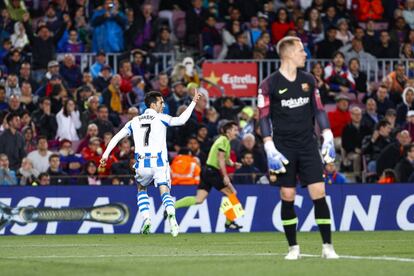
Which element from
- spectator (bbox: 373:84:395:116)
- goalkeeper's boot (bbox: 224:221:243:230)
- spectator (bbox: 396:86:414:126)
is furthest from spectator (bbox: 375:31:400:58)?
goalkeeper's boot (bbox: 224:221:243:230)

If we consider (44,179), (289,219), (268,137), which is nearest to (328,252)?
(289,219)

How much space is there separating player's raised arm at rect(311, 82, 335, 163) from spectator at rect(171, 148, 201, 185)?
1078 cm

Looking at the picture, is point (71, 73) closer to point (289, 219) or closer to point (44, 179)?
point (44, 179)

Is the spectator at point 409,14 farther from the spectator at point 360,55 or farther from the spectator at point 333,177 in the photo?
the spectator at point 333,177

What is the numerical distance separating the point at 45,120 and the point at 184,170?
3318 mm

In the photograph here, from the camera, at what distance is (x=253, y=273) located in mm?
11836

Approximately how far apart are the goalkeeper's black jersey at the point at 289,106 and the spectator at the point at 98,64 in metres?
14.2

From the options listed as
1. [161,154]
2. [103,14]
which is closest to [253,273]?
[161,154]

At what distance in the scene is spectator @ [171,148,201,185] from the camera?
2419 centimetres

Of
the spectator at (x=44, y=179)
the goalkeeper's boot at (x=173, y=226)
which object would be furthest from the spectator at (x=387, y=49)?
the goalkeeper's boot at (x=173, y=226)

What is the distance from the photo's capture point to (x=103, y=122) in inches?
997

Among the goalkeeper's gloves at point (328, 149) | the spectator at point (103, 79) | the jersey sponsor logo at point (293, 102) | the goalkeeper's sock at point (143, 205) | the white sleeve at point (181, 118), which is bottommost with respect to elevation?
the goalkeeper's sock at point (143, 205)

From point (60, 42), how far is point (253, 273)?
17144 mm

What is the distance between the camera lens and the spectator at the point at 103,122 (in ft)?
82.8
